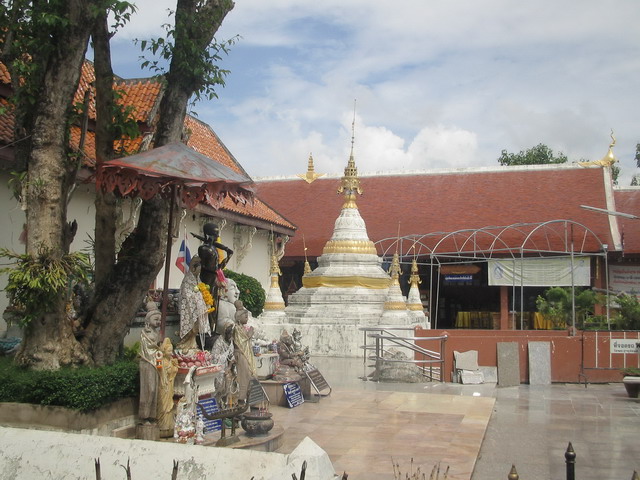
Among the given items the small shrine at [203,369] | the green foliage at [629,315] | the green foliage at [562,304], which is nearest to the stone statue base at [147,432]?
the small shrine at [203,369]

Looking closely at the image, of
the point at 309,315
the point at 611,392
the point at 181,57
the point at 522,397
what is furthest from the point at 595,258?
the point at 181,57

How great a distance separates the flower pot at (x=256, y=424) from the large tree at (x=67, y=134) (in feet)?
4.77

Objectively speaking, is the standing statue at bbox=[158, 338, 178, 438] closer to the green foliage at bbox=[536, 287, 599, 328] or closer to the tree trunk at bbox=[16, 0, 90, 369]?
the tree trunk at bbox=[16, 0, 90, 369]

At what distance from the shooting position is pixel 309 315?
18.5m

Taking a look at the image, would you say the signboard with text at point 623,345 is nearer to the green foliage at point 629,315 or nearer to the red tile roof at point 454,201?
the green foliage at point 629,315

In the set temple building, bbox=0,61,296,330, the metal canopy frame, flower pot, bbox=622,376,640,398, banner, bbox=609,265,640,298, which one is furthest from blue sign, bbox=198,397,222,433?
banner, bbox=609,265,640,298

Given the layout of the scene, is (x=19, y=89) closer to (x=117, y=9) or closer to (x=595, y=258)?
(x=117, y=9)

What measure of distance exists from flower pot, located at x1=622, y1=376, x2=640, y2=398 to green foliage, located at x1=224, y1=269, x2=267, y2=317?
8241mm

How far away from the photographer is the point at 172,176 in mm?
6484

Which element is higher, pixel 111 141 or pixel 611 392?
pixel 111 141

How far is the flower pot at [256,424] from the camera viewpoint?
22.6ft

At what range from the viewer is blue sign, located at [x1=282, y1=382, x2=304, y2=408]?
9.27m

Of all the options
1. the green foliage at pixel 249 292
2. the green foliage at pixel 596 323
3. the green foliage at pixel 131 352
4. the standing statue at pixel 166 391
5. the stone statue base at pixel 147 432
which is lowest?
the stone statue base at pixel 147 432

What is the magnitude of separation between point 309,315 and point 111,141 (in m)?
11.6
